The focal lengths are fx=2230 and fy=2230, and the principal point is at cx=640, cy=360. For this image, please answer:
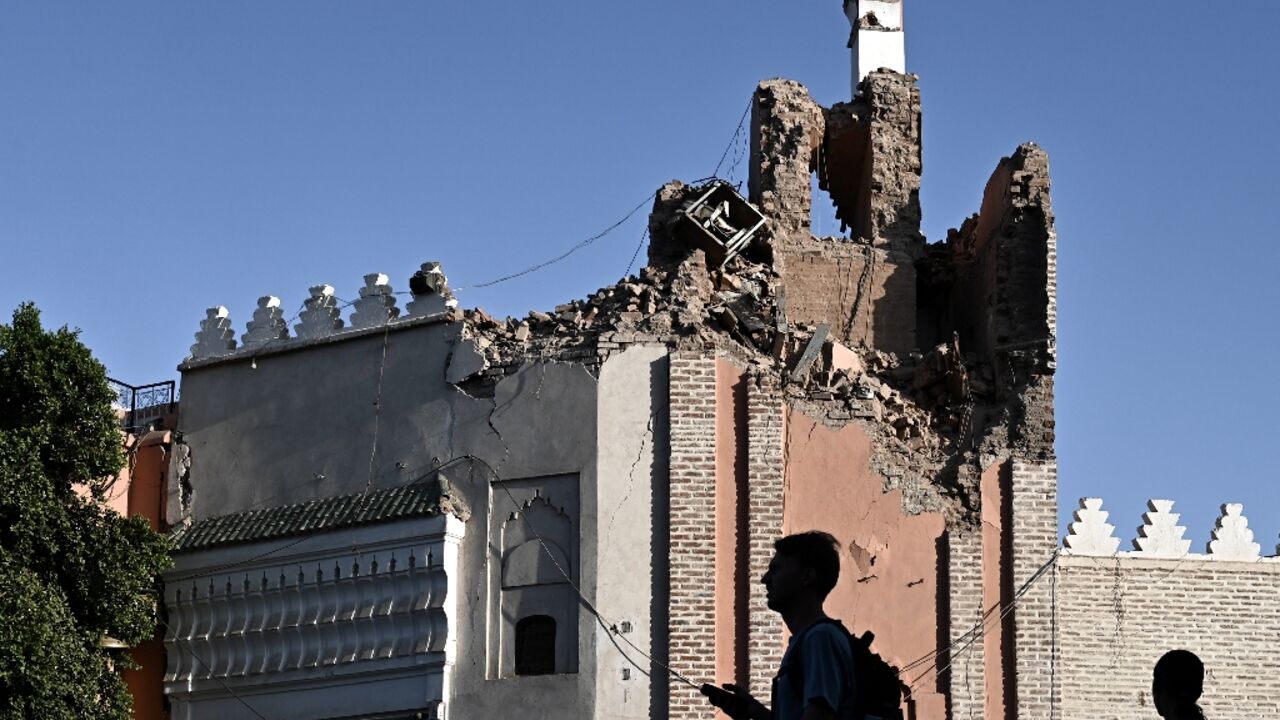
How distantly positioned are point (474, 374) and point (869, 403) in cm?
406

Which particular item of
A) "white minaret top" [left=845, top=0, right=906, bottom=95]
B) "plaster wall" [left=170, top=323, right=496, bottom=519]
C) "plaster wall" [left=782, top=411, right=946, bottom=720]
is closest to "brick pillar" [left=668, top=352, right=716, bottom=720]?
"plaster wall" [left=782, top=411, right=946, bottom=720]

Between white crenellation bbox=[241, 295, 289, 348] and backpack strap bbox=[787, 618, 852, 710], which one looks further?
white crenellation bbox=[241, 295, 289, 348]

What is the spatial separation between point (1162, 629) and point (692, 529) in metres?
6.31

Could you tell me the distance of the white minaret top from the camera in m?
28.2

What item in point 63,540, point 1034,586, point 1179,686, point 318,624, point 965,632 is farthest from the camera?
point 318,624

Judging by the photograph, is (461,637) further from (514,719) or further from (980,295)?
(980,295)

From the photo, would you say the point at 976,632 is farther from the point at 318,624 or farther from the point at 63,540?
the point at 63,540

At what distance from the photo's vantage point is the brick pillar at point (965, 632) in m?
22.0

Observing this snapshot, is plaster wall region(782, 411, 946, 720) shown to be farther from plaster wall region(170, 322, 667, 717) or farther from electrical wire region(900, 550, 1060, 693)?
plaster wall region(170, 322, 667, 717)

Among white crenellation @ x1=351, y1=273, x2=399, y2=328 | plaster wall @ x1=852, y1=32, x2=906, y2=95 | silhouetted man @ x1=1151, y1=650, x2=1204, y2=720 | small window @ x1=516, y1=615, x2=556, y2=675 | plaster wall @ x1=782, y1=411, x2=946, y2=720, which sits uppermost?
plaster wall @ x1=852, y1=32, x2=906, y2=95

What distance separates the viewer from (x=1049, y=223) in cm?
2398

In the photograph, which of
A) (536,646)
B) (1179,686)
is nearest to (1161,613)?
(536,646)

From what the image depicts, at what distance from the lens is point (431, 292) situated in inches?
928

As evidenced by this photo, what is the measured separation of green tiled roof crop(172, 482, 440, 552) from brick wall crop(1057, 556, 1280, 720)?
7.04 m
